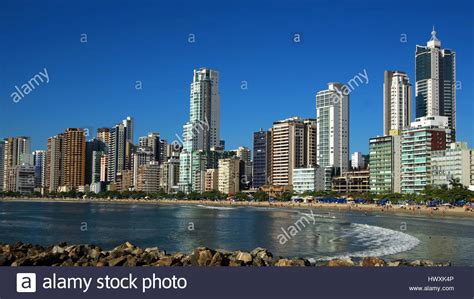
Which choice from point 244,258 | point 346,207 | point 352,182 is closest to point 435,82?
point 352,182

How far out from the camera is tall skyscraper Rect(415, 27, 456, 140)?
186125 millimetres

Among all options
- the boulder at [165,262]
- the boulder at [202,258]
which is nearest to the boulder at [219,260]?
the boulder at [202,258]

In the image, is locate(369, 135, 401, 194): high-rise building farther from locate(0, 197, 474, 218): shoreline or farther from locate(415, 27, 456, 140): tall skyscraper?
locate(415, 27, 456, 140): tall skyscraper

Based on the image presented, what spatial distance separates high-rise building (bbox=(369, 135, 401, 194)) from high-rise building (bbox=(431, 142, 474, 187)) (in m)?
11.8

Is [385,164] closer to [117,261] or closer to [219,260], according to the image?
[219,260]

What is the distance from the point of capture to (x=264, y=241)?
116 feet

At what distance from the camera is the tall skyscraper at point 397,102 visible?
18612cm

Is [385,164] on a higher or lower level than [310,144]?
lower

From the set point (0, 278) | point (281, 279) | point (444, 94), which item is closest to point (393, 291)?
point (281, 279)

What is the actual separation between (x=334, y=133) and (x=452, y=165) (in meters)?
50.5

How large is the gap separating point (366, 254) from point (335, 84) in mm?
147061

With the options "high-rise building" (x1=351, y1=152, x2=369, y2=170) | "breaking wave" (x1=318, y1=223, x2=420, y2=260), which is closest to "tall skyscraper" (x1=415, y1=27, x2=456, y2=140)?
"high-rise building" (x1=351, y1=152, x2=369, y2=170)

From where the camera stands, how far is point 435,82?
18825 cm

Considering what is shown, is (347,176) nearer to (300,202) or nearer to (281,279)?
(300,202)
